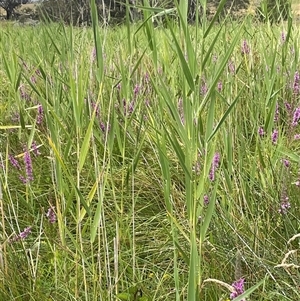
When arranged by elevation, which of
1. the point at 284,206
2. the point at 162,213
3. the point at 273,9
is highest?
the point at 273,9

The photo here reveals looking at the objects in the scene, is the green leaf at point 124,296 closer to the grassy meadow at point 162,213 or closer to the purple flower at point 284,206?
the grassy meadow at point 162,213

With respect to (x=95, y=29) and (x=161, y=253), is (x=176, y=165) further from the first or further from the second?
(x=95, y=29)

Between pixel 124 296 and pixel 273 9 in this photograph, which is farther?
pixel 273 9

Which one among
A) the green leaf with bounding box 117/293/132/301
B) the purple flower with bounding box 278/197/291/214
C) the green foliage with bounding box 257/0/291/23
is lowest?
the green leaf with bounding box 117/293/132/301

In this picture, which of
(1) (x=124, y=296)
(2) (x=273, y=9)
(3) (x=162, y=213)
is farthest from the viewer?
(2) (x=273, y=9)

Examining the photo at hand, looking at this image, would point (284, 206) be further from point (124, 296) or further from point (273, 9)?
point (273, 9)

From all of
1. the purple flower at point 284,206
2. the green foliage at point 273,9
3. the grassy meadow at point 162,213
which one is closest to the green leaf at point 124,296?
the grassy meadow at point 162,213

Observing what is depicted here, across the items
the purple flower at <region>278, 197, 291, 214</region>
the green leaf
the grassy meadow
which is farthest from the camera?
the purple flower at <region>278, 197, 291, 214</region>

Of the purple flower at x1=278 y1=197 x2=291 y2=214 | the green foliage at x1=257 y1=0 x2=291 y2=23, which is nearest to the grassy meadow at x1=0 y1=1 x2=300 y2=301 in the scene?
the purple flower at x1=278 y1=197 x2=291 y2=214

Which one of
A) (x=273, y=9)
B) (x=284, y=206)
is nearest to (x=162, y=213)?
(x=284, y=206)

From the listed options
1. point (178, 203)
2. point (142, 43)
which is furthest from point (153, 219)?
point (142, 43)

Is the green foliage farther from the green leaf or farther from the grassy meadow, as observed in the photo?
the green leaf

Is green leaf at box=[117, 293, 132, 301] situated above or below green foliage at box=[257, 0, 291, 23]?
below

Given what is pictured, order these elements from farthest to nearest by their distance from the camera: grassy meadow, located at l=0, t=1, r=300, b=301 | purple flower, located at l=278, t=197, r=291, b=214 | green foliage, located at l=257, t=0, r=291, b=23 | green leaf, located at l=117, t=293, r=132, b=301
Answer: green foliage, located at l=257, t=0, r=291, b=23
purple flower, located at l=278, t=197, r=291, b=214
green leaf, located at l=117, t=293, r=132, b=301
grassy meadow, located at l=0, t=1, r=300, b=301
